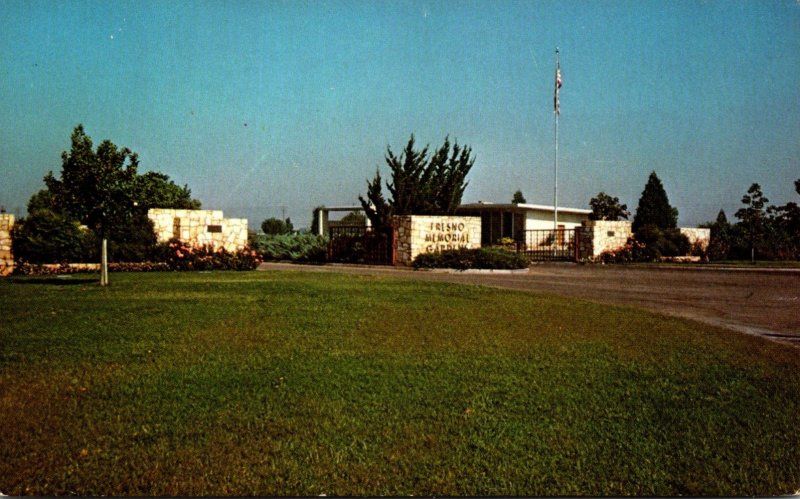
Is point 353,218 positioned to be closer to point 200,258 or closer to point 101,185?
point 200,258

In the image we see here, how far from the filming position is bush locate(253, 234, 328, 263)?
95.2 feet

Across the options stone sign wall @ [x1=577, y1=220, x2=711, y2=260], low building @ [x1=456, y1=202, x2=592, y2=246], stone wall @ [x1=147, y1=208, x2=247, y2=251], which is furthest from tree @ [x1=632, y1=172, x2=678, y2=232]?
stone wall @ [x1=147, y1=208, x2=247, y2=251]

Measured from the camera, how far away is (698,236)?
3444cm

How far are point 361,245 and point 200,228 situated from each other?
7.10 meters

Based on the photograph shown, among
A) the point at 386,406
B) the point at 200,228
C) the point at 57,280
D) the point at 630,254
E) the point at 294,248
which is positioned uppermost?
the point at 200,228

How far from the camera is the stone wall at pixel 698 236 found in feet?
109

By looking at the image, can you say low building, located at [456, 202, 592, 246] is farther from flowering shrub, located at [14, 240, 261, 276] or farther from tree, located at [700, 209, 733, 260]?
flowering shrub, located at [14, 240, 261, 276]

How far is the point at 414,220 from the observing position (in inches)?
946

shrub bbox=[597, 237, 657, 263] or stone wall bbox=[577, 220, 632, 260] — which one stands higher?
stone wall bbox=[577, 220, 632, 260]

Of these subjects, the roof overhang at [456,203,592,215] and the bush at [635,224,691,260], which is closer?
Result: the bush at [635,224,691,260]

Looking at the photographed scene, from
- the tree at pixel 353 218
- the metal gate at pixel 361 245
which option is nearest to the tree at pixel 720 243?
the metal gate at pixel 361 245

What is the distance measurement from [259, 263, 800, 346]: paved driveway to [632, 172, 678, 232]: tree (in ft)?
48.3

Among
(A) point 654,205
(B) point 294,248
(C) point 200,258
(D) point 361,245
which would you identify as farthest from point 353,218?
(C) point 200,258

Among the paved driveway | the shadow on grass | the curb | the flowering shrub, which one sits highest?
A: the flowering shrub
